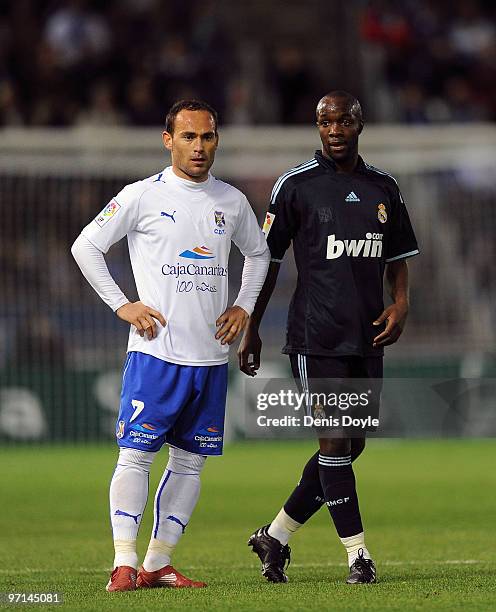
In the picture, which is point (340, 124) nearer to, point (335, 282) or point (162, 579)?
point (335, 282)

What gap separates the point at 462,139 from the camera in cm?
1750

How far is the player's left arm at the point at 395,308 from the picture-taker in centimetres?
691

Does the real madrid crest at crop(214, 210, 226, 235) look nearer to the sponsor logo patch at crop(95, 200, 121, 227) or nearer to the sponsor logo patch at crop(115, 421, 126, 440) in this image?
the sponsor logo patch at crop(95, 200, 121, 227)

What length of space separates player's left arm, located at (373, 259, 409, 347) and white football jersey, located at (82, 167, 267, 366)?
80 centimetres

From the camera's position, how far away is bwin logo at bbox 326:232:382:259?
691cm

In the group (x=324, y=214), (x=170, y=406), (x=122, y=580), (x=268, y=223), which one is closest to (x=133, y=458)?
(x=170, y=406)

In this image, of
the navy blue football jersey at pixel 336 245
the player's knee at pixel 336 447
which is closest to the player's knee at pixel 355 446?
the player's knee at pixel 336 447

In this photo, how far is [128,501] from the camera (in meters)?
6.59

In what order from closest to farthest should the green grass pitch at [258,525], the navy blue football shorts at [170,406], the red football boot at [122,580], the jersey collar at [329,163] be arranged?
the green grass pitch at [258,525] → the red football boot at [122,580] → the navy blue football shorts at [170,406] → the jersey collar at [329,163]

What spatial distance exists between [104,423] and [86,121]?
15.5ft

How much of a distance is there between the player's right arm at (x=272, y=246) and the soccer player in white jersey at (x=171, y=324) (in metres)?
0.27

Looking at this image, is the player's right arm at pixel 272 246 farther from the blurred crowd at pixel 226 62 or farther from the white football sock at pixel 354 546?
the blurred crowd at pixel 226 62

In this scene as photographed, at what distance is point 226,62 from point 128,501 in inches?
605

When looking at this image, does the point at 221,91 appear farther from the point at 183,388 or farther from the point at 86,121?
the point at 183,388
